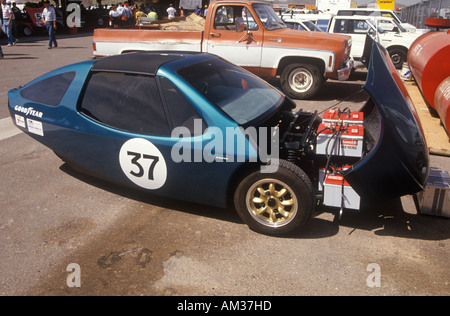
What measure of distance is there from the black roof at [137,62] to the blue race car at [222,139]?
1cm

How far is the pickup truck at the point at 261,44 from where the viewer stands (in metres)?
8.30

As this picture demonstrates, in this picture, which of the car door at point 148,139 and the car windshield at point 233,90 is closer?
the car door at point 148,139

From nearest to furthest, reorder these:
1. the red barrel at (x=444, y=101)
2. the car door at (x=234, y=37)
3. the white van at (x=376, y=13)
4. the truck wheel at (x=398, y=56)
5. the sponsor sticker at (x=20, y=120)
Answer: the sponsor sticker at (x=20, y=120)
the red barrel at (x=444, y=101)
the car door at (x=234, y=37)
the truck wheel at (x=398, y=56)
the white van at (x=376, y=13)

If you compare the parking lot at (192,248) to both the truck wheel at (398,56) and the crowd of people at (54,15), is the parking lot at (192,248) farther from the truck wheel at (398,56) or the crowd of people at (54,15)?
the truck wheel at (398,56)

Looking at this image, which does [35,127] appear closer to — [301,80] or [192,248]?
[192,248]

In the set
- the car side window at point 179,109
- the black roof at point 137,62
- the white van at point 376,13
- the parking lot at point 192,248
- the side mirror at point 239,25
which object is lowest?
the parking lot at point 192,248

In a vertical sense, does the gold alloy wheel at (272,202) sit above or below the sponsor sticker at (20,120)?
below

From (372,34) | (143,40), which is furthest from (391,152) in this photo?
(372,34)

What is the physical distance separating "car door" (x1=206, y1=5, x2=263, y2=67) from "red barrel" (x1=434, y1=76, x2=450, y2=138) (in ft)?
12.1

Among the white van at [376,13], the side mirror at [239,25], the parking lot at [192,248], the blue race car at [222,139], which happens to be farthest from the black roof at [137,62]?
the white van at [376,13]

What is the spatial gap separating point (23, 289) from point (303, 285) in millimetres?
2050

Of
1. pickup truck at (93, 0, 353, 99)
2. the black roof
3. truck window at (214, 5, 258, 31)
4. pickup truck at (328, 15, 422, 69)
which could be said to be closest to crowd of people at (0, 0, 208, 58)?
pickup truck at (93, 0, 353, 99)

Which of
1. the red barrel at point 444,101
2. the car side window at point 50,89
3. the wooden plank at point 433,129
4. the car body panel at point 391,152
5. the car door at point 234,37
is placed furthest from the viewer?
the car door at point 234,37
